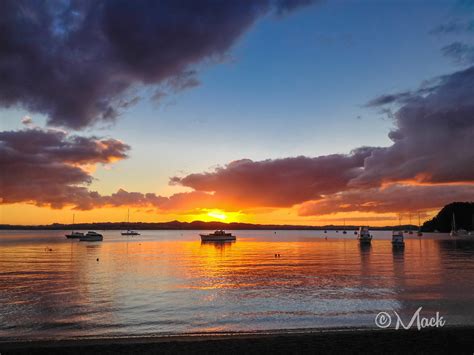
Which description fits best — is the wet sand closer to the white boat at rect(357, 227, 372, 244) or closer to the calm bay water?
the calm bay water

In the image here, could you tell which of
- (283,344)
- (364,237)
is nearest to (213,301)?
(283,344)

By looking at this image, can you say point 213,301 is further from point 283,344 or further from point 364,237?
point 364,237

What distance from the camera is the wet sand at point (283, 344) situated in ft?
53.5

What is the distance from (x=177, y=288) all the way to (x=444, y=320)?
2586 cm

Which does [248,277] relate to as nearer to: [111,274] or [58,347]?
[111,274]

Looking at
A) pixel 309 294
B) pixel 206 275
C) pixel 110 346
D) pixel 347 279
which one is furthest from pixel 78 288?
pixel 347 279

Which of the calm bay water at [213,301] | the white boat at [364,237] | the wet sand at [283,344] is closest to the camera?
the wet sand at [283,344]

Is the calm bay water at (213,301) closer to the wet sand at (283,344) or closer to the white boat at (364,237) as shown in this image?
the wet sand at (283,344)

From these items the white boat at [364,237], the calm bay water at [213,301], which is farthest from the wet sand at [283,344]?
the white boat at [364,237]

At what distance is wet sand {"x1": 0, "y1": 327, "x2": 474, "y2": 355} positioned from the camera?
16312 millimetres

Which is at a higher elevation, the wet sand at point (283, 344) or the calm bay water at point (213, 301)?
the wet sand at point (283, 344)

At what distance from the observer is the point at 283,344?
17219mm

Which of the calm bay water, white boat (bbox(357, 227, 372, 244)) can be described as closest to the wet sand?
the calm bay water

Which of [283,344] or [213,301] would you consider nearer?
[283,344]
